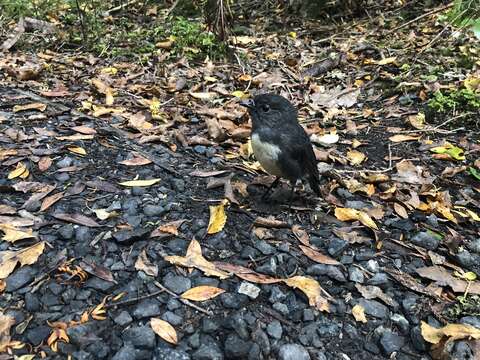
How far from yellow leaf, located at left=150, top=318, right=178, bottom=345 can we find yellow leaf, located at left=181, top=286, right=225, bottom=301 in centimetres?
22

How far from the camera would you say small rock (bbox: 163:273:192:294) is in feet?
8.80

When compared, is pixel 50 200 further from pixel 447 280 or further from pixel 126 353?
pixel 447 280

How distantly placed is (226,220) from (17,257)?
125 cm

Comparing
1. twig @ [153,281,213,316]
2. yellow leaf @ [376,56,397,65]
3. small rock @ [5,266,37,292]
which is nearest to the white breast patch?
twig @ [153,281,213,316]

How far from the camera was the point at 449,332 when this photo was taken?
8.63ft

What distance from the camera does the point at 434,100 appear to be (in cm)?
525

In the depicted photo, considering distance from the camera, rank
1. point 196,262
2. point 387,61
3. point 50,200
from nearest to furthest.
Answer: point 196,262 < point 50,200 < point 387,61

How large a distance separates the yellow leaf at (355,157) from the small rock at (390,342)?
2093 mm

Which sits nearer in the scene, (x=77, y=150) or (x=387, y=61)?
(x=77, y=150)

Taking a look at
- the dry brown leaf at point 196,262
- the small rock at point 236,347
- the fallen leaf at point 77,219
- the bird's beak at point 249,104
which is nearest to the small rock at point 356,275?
the dry brown leaf at point 196,262

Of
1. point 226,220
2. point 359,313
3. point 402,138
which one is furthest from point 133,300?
point 402,138

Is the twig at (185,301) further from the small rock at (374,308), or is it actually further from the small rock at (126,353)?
the small rock at (374,308)

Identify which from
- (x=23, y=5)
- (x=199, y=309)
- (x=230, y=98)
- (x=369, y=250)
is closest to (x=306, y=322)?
(x=199, y=309)

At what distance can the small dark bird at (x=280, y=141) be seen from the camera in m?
3.60
